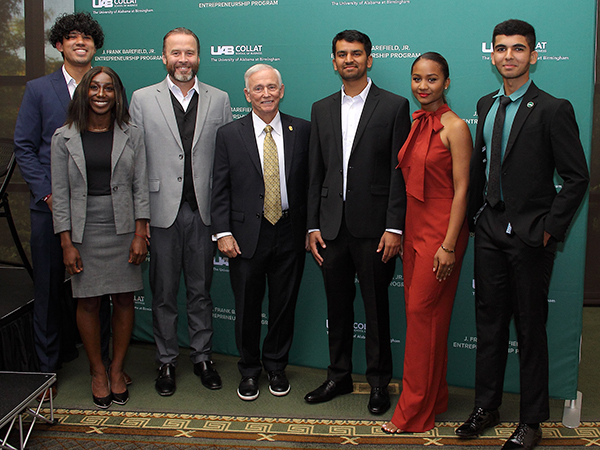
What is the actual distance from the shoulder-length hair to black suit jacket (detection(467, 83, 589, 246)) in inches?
72.5

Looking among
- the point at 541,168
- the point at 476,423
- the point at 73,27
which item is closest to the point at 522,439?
the point at 476,423

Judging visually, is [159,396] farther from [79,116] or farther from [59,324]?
[79,116]

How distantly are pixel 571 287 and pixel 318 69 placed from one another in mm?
1866

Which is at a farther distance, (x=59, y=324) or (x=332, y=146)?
(x=59, y=324)

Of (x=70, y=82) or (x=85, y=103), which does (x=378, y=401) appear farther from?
(x=70, y=82)

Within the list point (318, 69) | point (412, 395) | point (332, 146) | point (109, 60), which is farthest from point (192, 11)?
point (412, 395)

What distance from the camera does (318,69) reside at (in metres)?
3.12

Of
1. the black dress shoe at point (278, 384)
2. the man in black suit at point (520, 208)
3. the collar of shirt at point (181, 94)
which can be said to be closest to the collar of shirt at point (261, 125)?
the collar of shirt at point (181, 94)

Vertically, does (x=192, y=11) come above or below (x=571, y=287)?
above

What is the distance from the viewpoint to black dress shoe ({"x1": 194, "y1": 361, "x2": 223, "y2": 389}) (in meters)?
3.04

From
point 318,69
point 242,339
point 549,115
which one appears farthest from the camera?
point 318,69

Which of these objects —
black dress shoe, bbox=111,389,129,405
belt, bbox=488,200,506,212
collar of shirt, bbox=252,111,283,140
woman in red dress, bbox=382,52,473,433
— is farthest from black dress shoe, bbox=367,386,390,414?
collar of shirt, bbox=252,111,283,140

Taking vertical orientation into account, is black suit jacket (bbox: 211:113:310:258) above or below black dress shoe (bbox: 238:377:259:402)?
above

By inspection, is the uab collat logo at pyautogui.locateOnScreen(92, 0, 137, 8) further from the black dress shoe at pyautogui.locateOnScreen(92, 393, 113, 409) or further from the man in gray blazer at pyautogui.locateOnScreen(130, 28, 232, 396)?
the black dress shoe at pyautogui.locateOnScreen(92, 393, 113, 409)
